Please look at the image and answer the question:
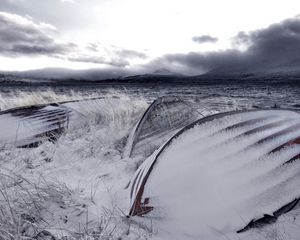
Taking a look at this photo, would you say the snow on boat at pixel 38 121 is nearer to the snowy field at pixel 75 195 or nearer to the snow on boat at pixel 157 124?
the snowy field at pixel 75 195

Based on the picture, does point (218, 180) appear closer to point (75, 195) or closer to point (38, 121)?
point (75, 195)

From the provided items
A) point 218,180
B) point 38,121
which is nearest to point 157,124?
point 38,121

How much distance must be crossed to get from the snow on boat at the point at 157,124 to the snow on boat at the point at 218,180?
1.15 m

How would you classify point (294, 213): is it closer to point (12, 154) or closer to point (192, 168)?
point (192, 168)

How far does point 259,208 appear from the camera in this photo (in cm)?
278

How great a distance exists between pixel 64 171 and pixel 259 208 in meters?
1.91

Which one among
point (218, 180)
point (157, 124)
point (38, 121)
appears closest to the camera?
point (218, 180)

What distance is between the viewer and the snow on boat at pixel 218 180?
8.50 feet

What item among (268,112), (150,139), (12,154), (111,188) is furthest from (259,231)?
(12,154)

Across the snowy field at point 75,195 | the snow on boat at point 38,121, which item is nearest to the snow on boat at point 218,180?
the snowy field at point 75,195

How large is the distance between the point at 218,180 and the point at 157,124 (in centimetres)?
246

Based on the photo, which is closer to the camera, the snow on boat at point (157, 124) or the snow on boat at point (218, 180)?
the snow on boat at point (218, 180)

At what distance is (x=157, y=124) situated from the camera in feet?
17.1

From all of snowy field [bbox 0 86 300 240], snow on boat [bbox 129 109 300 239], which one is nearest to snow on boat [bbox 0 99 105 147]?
snowy field [bbox 0 86 300 240]
